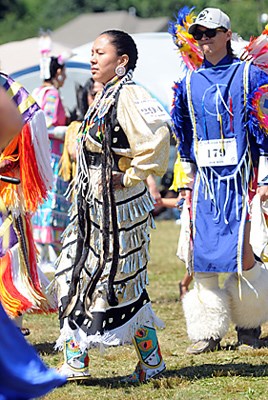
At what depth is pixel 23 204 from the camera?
17.0 feet

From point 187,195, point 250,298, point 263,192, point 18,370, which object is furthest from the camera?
point 187,195

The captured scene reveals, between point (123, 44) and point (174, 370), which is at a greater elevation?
point (123, 44)

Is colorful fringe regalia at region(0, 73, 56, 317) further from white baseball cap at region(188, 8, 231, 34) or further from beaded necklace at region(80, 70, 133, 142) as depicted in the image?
white baseball cap at region(188, 8, 231, 34)

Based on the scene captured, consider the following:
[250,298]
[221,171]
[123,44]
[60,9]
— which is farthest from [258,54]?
[60,9]

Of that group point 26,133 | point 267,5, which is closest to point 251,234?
point 26,133

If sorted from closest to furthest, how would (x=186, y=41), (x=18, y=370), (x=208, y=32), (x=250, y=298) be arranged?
(x=18, y=370) < (x=208, y=32) < (x=250, y=298) < (x=186, y=41)

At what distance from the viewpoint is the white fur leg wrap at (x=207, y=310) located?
5188mm

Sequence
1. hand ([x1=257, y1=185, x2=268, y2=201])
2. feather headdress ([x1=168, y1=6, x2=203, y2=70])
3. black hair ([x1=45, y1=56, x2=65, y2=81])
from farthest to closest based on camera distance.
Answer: black hair ([x1=45, y1=56, x2=65, y2=81]) → feather headdress ([x1=168, y1=6, x2=203, y2=70]) → hand ([x1=257, y1=185, x2=268, y2=201])

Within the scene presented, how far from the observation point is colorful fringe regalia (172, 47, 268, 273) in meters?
5.07

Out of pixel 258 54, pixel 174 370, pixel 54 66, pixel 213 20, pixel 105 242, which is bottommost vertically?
pixel 174 370

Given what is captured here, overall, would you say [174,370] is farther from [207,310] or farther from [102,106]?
[102,106]

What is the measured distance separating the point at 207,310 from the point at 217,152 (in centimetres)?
79

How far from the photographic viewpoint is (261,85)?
198 inches

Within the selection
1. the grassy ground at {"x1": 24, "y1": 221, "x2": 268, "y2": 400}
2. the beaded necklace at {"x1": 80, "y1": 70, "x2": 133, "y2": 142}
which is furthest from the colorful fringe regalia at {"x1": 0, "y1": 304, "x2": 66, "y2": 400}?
the beaded necklace at {"x1": 80, "y1": 70, "x2": 133, "y2": 142}
